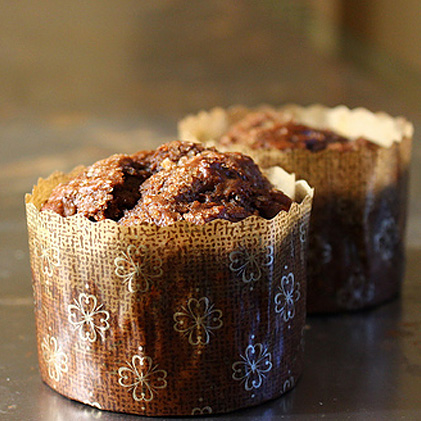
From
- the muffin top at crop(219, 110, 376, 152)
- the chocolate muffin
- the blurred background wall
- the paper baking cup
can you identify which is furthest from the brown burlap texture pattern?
the blurred background wall

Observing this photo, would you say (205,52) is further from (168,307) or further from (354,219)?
(168,307)

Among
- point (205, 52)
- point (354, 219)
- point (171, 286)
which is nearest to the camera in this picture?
point (171, 286)

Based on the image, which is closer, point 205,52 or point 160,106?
point 160,106

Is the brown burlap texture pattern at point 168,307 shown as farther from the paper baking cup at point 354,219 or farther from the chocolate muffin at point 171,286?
the paper baking cup at point 354,219

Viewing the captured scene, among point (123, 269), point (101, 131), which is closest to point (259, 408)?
point (123, 269)

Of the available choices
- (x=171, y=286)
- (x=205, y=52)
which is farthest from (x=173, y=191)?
(x=205, y=52)

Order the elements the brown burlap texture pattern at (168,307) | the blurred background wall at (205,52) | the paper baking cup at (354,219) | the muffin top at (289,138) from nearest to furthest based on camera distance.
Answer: the brown burlap texture pattern at (168,307), the paper baking cup at (354,219), the muffin top at (289,138), the blurred background wall at (205,52)

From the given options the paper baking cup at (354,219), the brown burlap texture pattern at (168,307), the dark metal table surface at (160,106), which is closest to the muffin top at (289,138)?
the paper baking cup at (354,219)
